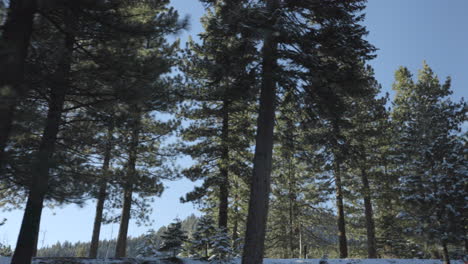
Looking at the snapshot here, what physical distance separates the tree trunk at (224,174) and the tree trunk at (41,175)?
830 cm

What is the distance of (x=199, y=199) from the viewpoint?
15.7 metres

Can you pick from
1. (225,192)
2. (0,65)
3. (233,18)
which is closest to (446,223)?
(225,192)

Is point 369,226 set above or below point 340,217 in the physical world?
below

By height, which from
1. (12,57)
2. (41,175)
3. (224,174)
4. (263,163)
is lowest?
(41,175)

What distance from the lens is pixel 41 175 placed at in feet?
22.4

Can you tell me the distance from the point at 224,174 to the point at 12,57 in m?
11.2

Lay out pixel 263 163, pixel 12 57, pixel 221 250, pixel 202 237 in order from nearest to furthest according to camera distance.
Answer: pixel 12 57 → pixel 263 163 → pixel 221 250 → pixel 202 237

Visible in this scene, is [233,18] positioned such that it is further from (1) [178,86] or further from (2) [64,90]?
(2) [64,90]

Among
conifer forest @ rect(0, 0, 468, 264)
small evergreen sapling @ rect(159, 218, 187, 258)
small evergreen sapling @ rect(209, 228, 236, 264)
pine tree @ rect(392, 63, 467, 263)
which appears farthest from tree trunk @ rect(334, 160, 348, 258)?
small evergreen sapling @ rect(159, 218, 187, 258)

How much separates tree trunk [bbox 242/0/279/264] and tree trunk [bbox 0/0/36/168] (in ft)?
19.4

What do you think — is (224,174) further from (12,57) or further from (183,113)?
(12,57)

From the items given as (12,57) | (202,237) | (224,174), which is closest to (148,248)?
(202,237)

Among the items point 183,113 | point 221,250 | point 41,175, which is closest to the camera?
point 41,175

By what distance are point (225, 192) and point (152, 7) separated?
916 centimetres
